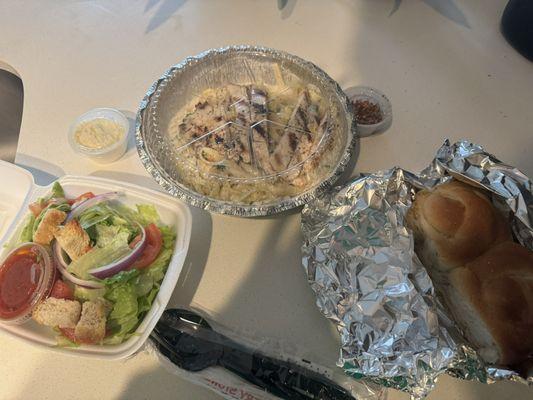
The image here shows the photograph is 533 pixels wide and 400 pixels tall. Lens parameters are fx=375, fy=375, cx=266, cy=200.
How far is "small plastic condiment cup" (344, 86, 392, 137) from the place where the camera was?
3.84ft

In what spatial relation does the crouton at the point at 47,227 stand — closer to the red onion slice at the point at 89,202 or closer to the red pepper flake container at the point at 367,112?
the red onion slice at the point at 89,202

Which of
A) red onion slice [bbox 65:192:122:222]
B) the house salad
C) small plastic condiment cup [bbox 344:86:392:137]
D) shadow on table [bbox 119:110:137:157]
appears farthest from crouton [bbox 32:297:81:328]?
small plastic condiment cup [bbox 344:86:392:137]

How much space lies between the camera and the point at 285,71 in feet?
4.06

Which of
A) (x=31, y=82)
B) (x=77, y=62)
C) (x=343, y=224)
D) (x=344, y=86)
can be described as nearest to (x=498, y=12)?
(x=344, y=86)

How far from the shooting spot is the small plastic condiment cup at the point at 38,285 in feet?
2.66

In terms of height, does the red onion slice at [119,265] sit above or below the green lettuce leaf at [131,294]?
above

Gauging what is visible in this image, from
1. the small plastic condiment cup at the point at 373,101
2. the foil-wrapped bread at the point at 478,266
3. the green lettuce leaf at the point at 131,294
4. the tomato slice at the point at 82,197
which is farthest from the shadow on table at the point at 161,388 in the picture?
the small plastic condiment cup at the point at 373,101

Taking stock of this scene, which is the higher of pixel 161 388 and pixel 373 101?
pixel 373 101

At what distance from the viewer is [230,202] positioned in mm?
987

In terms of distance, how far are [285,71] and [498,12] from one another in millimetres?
961

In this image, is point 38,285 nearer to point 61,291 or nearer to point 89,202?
point 61,291

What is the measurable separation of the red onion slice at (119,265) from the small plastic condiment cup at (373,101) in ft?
2.38

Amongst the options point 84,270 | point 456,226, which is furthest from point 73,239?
point 456,226

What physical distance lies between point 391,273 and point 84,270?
70 cm
